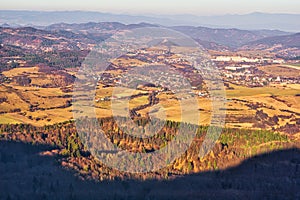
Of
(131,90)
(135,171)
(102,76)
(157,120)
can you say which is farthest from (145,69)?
(135,171)

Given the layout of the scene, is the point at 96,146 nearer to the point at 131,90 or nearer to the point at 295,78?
the point at 131,90

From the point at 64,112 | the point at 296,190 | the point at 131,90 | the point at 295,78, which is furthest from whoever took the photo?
the point at 295,78

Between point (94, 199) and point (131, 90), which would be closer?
point (94, 199)

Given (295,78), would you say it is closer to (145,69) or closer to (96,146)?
(145,69)

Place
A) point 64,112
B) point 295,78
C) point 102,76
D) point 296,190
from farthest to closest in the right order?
1. point 295,78
2. point 102,76
3. point 64,112
4. point 296,190

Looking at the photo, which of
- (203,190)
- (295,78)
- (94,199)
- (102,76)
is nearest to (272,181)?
(203,190)

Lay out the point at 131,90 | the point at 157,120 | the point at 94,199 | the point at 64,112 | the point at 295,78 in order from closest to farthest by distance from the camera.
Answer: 1. the point at 94,199
2. the point at 157,120
3. the point at 64,112
4. the point at 131,90
5. the point at 295,78
